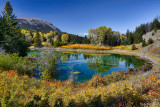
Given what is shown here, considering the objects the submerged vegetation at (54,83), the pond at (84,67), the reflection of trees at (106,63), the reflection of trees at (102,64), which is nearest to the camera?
the submerged vegetation at (54,83)

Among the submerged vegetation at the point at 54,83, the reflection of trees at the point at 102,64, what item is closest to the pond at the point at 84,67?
the reflection of trees at the point at 102,64

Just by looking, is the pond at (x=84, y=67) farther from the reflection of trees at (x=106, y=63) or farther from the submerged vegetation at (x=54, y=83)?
the submerged vegetation at (x=54, y=83)

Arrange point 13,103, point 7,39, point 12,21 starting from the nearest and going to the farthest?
point 13,103, point 7,39, point 12,21

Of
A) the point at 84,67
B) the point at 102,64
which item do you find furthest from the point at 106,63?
the point at 84,67

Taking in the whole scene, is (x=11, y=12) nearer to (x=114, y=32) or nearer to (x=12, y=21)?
(x=12, y=21)

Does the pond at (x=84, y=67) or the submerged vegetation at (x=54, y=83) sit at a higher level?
the submerged vegetation at (x=54, y=83)

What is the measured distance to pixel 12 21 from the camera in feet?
80.8

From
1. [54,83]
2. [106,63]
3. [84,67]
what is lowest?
[84,67]

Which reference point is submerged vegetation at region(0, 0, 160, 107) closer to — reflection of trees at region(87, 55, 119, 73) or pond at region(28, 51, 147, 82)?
reflection of trees at region(87, 55, 119, 73)

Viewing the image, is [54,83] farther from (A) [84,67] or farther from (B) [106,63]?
(B) [106,63]

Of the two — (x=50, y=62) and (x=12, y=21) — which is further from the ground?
(x=12, y=21)

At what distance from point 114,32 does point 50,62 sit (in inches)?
3132

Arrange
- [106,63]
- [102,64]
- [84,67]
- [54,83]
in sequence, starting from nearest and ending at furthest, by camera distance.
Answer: [54,83]
[84,67]
[102,64]
[106,63]

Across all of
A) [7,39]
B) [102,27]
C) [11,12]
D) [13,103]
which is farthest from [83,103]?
[102,27]
